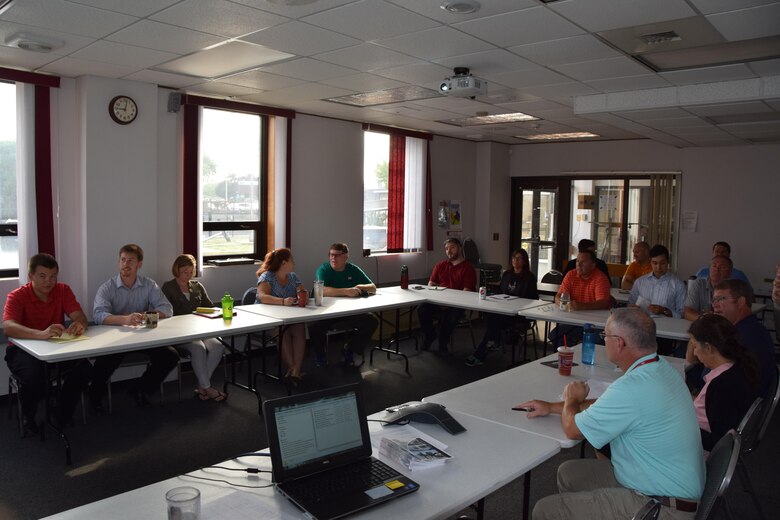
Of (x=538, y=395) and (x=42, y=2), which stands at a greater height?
(x=42, y=2)

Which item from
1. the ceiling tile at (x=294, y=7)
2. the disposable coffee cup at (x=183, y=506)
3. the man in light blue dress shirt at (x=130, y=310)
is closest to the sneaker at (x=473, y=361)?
the man in light blue dress shirt at (x=130, y=310)

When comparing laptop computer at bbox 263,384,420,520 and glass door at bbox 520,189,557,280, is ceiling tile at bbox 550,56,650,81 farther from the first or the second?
glass door at bbox 520,189,557,280

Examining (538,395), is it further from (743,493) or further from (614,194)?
(614,194)

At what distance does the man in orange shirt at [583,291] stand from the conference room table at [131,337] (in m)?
2.76

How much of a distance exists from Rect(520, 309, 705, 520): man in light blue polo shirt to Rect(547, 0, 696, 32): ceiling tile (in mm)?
1725

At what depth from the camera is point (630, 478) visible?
2.25 meters

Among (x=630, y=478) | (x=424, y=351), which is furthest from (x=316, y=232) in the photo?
(x=630, y=478)

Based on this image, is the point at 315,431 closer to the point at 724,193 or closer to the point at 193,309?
the point at 193,309

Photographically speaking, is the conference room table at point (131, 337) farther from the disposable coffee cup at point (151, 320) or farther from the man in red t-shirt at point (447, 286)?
the man in red t-shirt at point (447, 286)

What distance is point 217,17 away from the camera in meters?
3.43

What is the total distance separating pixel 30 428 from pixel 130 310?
1.07 m

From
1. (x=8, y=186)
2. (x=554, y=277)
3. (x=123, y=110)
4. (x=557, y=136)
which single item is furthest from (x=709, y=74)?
(x=8, y=186)

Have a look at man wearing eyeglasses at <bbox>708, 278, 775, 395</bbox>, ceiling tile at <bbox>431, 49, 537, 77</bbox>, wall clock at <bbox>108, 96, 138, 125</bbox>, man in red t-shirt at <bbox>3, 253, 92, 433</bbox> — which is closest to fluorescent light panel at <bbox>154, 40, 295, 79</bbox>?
wall clock at <bbox>108, 96, 138, 125</bbox>

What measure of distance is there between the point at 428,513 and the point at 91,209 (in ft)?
14.7
